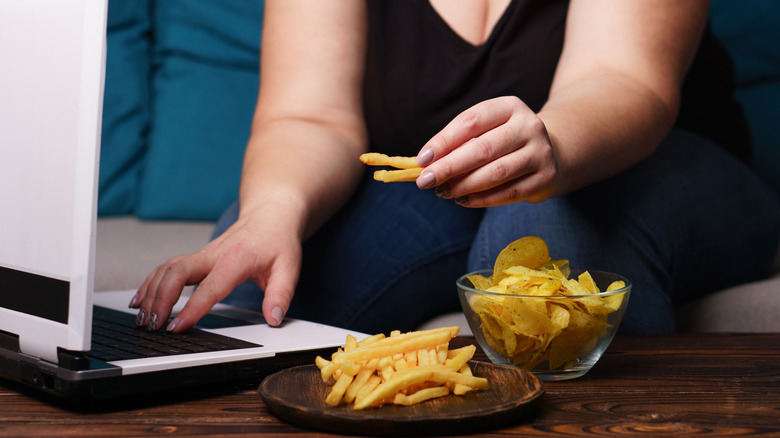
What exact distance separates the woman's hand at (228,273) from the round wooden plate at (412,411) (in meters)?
0.19

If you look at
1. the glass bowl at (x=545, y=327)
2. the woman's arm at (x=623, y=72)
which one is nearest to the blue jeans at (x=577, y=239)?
the woman's arm at (x=623, y=72)

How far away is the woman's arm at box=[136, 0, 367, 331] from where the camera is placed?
79cm

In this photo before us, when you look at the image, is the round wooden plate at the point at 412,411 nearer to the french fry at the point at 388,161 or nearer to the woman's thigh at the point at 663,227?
the french fry at the point at 388,161

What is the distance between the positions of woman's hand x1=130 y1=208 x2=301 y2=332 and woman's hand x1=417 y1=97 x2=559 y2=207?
0.23 meters

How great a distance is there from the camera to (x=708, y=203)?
113cm

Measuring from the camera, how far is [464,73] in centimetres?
122

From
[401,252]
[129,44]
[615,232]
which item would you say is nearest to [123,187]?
[129,44]

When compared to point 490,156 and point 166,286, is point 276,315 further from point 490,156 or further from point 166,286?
point 490,156

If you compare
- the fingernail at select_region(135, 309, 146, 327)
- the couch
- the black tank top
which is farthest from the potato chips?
the couch

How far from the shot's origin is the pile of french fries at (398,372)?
0.54m

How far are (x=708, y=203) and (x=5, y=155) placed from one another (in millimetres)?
938

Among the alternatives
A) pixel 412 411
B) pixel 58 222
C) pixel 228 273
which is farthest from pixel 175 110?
pixel 412 411

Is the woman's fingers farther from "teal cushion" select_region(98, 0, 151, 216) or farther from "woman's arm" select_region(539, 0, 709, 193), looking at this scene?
"teal cushion" select_region(98, 0, 151, 216)

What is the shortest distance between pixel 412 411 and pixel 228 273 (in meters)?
0.33
